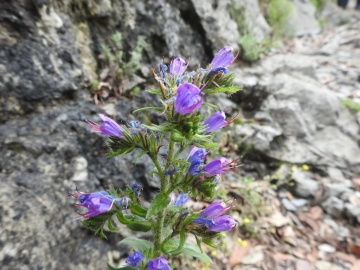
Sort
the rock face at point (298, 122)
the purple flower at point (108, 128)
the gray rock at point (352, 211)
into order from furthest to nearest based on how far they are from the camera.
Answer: the rock face at point (298, 122) < the gray rock at point (352, 211) < the purple flower at point (108, 128)

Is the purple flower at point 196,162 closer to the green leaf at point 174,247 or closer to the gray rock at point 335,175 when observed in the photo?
the green leaf at point 174,247

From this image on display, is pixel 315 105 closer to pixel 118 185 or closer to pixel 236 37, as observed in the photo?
pixel 236 37

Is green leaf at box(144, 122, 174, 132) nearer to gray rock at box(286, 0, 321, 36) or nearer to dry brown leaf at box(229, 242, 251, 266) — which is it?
dry brown leaf at box(229, 242, 251, 266)

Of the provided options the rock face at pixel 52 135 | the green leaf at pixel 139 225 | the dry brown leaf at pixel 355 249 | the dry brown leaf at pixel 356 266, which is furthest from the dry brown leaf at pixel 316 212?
the green leaf at pixel 139 225

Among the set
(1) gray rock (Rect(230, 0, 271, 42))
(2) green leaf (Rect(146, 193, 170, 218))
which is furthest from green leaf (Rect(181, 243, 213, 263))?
(1) gray rock (Rect(230, 0, 271, 42))

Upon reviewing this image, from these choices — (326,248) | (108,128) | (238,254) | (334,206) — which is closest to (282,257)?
(238,254)

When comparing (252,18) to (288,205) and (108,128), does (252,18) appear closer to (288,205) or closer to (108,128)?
(288,205)

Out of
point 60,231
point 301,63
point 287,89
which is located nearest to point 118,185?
point 60,231
